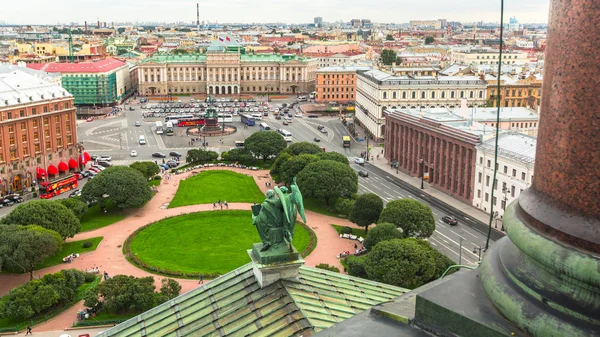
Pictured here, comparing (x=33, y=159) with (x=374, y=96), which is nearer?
(x=33, y=159)

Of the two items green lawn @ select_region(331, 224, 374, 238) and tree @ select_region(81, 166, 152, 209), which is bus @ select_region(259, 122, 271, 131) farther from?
green lawn @ select_region(331, 224, 374, 238)

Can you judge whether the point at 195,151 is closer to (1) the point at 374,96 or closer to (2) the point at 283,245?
(1) the point at 374,96

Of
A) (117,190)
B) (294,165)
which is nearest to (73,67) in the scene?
(117,190)

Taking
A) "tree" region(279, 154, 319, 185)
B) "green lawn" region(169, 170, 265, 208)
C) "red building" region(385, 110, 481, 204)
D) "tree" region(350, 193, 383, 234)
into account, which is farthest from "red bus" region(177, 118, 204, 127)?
"tree" region(350, 193, 383, 234)

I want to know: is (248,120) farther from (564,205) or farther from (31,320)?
(564,205)

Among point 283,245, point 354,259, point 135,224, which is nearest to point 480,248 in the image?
point 354,259

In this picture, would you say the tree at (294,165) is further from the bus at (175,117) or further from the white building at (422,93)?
the bus at (175,117)

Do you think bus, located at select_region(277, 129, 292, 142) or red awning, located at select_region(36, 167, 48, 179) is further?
bus, located at select_region(277, 129, 292, 142)
